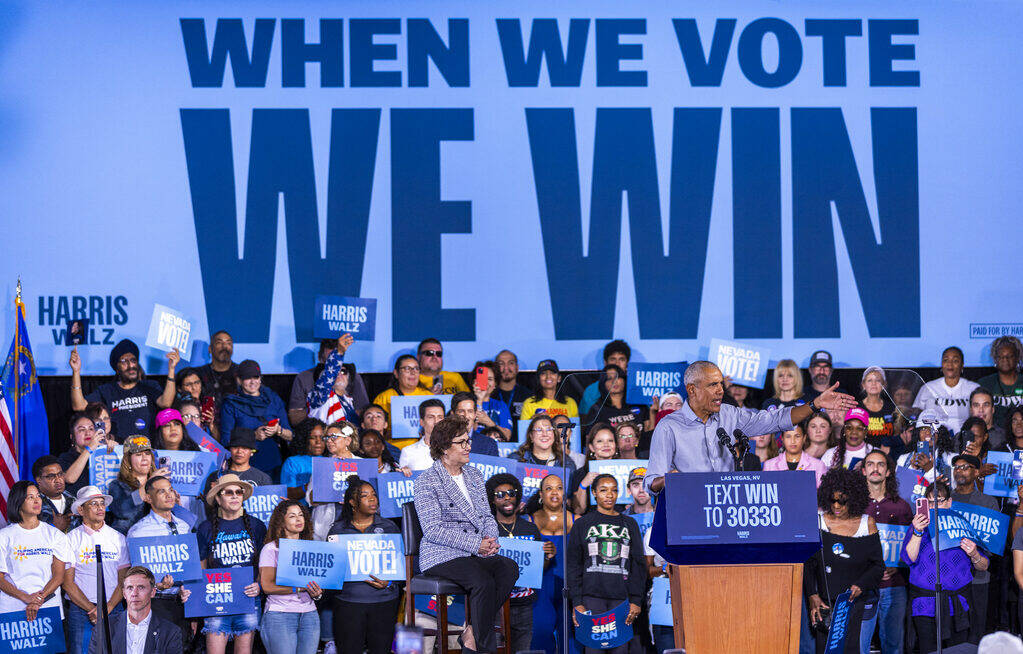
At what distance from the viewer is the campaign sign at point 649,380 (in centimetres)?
988

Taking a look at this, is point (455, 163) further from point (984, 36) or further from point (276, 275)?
point (984, 36)

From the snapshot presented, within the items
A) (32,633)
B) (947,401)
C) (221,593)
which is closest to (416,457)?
(221,593)

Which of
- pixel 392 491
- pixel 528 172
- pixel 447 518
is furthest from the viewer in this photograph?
pixel 528 172

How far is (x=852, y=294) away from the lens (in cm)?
1168

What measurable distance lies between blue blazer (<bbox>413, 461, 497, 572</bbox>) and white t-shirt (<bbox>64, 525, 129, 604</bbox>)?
84.5 inches

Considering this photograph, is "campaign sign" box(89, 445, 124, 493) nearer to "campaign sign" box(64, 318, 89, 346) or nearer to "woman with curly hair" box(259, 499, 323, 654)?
"woman with curly hair" box(259, 499, 323, 654)

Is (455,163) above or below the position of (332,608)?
above

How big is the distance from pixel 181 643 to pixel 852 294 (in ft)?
23.1

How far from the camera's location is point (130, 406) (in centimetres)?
949

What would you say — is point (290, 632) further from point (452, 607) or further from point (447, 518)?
point (447, 518)

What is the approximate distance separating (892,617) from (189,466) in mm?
4787

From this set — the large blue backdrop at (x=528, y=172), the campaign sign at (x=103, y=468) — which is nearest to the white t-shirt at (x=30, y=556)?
the campaign sign at (x=103, y=468)

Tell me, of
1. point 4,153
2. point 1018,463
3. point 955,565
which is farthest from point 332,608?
point 4,153

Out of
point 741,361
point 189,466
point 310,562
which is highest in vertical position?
point 741,361
